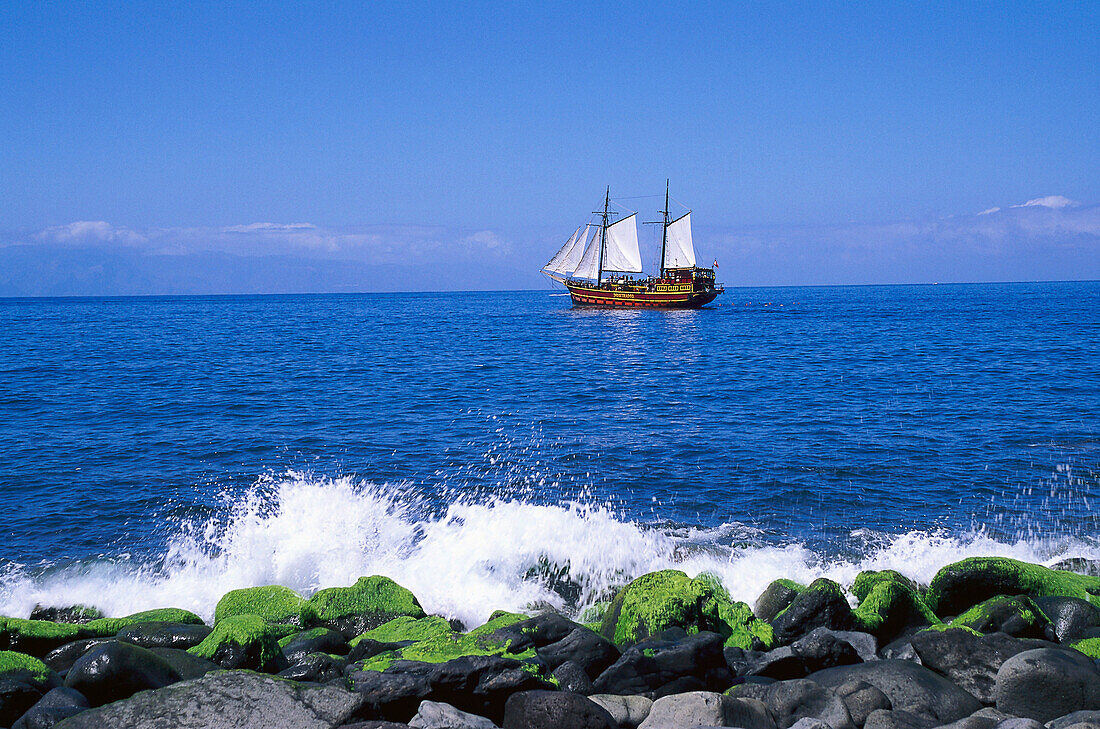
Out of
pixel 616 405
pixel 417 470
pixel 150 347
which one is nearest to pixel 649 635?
pixel 417 470

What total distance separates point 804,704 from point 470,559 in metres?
5.58

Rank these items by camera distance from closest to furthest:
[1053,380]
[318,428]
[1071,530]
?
[1071,530] < [318,428] < [1053,380]

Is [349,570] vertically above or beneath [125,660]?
beneath

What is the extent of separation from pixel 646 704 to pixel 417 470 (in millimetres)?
10448

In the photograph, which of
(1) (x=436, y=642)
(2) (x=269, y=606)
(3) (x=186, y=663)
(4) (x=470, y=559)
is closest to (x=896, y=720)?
(1) (x=436, y=642)

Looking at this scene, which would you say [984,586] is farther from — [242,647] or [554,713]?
[242,647]

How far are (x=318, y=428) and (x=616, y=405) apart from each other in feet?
28.7

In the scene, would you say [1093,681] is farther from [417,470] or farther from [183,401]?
[183,401]

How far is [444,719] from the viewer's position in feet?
17.5

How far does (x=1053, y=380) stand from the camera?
27.0 m

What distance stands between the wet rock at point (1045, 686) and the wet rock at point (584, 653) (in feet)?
9.37

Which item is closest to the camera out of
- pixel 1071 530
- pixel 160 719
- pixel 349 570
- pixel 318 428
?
pixel 160 719

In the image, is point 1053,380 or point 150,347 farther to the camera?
point 150,347

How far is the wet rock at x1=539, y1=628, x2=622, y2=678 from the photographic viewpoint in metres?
6.44
